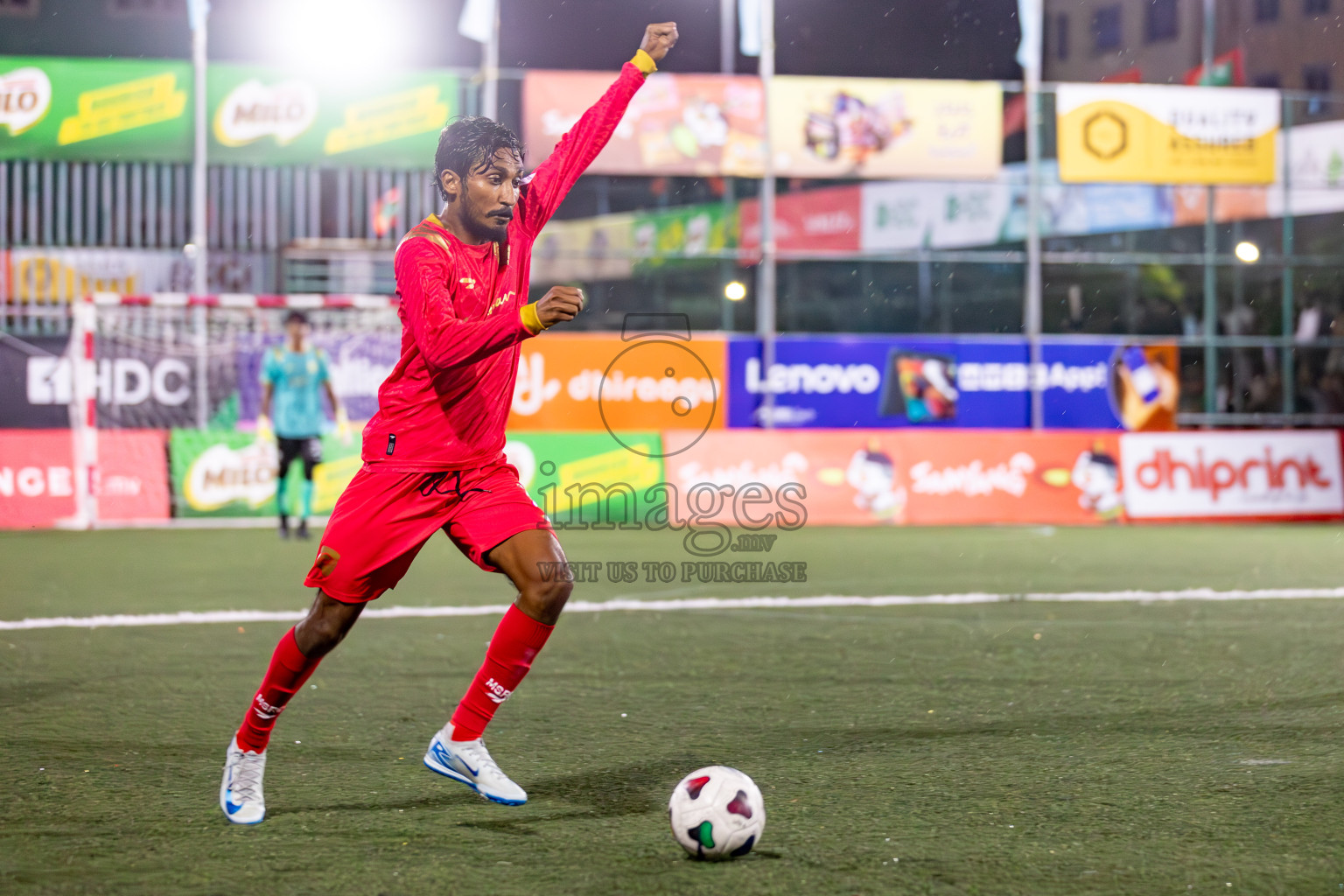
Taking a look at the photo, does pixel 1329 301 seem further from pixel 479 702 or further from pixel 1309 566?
pixel 479 702

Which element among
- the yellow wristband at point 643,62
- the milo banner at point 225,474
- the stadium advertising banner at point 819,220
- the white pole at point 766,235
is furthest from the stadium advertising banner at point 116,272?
the yellow wristband at point 643,62

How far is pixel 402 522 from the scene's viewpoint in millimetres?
4035

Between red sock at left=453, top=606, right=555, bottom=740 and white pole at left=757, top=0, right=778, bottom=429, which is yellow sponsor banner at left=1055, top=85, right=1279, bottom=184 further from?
red sock at left=453, top=606, right=555, bottom=740

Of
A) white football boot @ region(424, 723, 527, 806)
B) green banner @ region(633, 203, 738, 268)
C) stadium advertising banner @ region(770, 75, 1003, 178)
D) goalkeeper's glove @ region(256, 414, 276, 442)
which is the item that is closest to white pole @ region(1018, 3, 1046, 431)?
stadium advertising banner @ region(770, 75, 1003, 178)

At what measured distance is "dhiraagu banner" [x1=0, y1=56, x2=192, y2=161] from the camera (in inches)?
690

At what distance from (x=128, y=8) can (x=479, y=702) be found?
106 feet

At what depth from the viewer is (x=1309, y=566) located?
447 inches

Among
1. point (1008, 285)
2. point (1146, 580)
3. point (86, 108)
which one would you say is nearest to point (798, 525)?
point (1146, 580)

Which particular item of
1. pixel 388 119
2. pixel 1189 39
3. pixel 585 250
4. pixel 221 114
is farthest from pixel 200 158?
pixel 1189 39

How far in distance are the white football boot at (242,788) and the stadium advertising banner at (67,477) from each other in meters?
11.5

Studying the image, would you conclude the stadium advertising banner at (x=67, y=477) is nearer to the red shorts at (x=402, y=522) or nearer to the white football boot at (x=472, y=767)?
the white football boot at (x=472, y=767)

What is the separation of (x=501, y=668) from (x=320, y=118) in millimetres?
14946

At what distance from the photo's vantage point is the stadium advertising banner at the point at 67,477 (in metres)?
14.5

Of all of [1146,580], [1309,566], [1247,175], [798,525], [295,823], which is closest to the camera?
[295,823]
